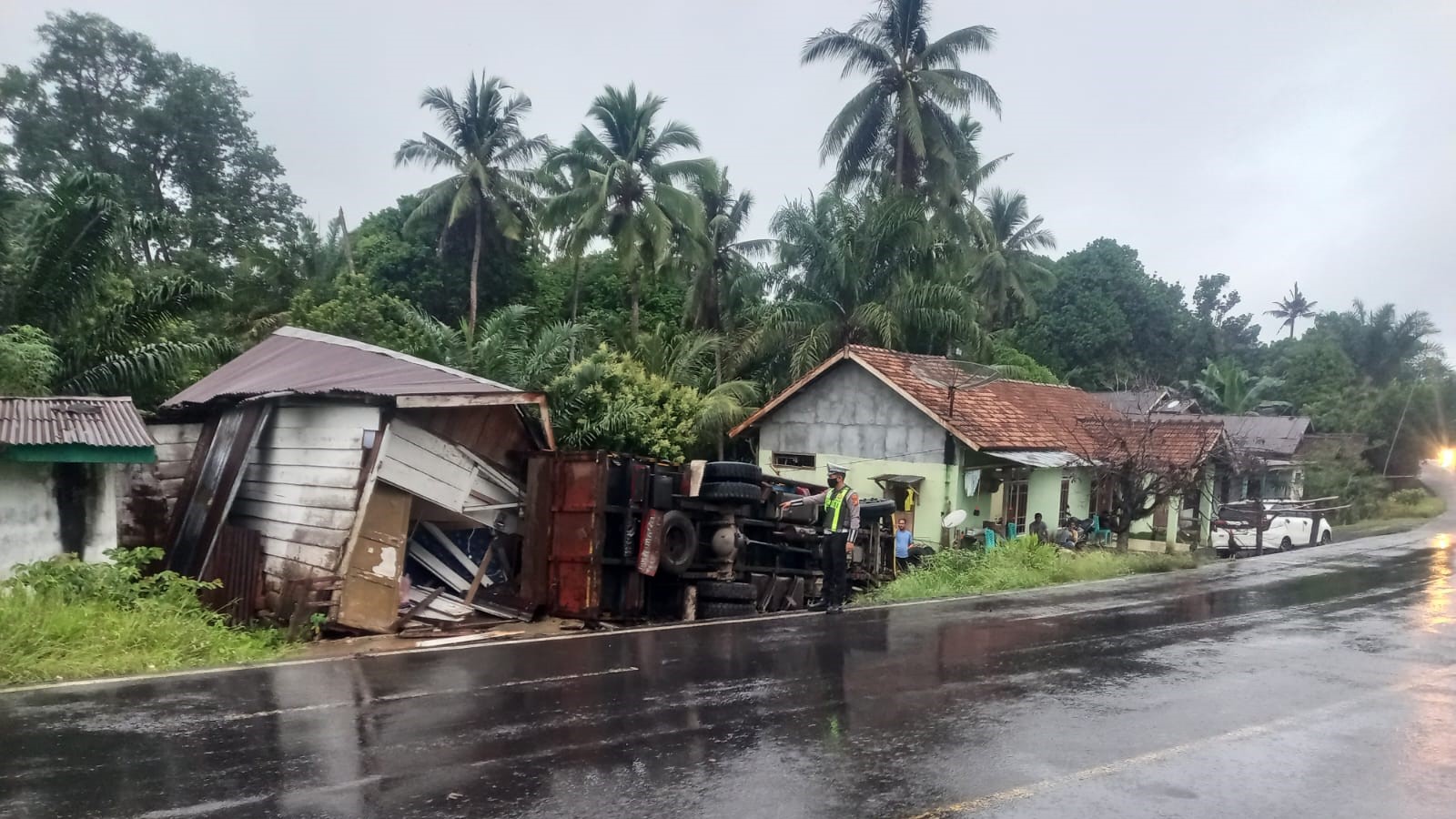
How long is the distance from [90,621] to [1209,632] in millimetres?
11513

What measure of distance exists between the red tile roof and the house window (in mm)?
1040

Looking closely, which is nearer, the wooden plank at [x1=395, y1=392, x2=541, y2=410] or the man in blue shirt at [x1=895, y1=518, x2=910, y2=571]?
the wooden plank at [x1=395, y1=392, x2=541, y2=410]

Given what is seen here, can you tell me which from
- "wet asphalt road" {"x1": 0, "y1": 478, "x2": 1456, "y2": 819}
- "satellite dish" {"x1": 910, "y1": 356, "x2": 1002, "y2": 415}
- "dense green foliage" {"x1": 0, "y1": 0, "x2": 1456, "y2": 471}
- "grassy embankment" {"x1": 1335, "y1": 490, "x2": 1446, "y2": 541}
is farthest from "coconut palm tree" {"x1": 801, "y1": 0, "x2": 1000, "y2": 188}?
"wet asphalt road" {"x1": 0, "y1": 478, "x2": 1456, "y2": 819}

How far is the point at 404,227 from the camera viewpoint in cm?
3578

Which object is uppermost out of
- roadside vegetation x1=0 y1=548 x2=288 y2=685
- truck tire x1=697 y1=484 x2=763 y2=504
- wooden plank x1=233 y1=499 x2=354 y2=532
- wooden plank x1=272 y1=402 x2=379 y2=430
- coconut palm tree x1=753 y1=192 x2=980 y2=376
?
coconut palm tree x1=753 y1=192 x2=980 y2=376

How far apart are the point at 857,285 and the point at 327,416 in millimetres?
19945

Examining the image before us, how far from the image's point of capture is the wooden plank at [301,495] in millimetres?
10938

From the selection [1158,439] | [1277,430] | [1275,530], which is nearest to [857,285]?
[1158,439]

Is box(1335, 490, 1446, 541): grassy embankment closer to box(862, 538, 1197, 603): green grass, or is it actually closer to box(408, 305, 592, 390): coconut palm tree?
box(862, 538, 1197, 603): green grass

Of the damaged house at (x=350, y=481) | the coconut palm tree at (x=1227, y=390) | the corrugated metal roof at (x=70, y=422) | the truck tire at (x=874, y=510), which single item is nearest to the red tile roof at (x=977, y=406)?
the truck tire at (x=874, y=510)

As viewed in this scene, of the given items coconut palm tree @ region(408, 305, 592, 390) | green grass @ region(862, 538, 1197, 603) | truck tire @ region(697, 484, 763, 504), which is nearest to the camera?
truck tire @ region(697, 484, 763, 504)

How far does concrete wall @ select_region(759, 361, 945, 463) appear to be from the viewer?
21891mm

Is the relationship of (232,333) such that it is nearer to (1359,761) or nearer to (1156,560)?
(1156,560)

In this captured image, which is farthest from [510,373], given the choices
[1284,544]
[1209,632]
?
[1284,544]
